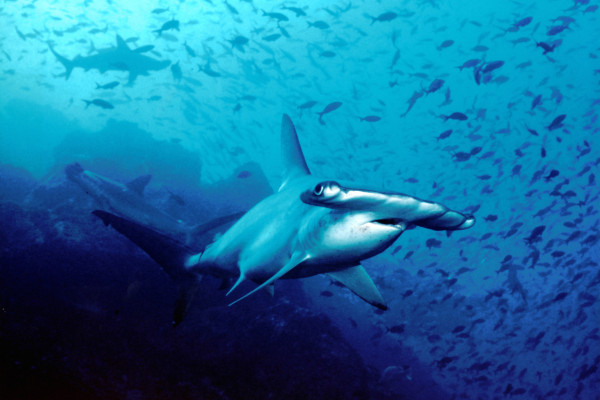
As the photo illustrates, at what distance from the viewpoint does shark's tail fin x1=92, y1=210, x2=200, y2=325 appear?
3.44 m

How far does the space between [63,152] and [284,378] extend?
24.5 m

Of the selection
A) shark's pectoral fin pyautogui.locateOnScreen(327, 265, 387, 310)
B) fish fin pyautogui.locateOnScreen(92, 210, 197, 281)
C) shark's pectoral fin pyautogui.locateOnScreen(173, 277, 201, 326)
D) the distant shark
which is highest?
shark's pectoral fin pyautogui.locateOnScreen(327, 265, 387, 310)

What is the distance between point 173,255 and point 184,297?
0.52 m

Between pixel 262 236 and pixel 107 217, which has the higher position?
pixel 262 236

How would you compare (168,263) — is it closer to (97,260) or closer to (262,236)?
(262,236)

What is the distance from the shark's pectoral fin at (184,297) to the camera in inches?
135

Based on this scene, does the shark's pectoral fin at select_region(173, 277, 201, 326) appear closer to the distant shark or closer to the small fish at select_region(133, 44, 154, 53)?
the small fish at select_region(133, 44, 154, 53)

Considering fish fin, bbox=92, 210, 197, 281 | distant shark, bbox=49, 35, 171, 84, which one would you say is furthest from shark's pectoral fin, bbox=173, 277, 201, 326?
distant shark, bbox=49, 35, 171, 84

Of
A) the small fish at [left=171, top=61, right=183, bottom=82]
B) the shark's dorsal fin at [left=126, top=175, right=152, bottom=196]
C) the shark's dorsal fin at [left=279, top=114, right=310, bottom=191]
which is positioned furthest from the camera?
the small fish at [left=171, top=61, right=183, bottom=82]

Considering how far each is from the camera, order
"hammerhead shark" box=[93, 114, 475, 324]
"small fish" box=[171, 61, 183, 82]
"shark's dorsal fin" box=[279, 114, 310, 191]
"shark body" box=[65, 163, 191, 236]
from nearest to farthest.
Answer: "hammerhead shark" box=[93, 114, 475, 324], "shark's dorsal fin" box=[279, 114, 310, 191], "shark body" box=[65, 163, 191, 236], "small fish" box=[171, 61, 183, 82]

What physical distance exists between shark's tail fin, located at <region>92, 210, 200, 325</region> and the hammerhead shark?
1cm

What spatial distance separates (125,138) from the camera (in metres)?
22.4

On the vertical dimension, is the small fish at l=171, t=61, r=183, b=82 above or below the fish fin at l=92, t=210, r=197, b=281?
below

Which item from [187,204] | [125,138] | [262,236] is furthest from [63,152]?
[262,236]
